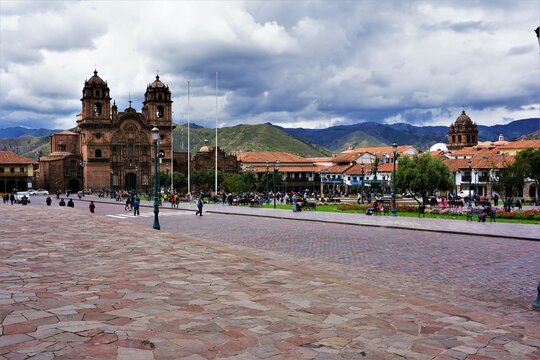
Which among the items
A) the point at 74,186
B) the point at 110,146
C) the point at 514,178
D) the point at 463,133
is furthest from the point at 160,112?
the point at 463,133

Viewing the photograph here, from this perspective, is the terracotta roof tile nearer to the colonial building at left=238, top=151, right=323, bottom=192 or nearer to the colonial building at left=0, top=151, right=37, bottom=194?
the colonial building at left=238, top=151, right=323, bottom=192

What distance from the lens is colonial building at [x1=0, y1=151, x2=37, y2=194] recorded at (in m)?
93.2

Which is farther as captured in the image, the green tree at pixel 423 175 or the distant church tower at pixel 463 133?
the distant church tower at pixel 463 133

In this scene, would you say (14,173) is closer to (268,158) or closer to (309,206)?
(268,158)

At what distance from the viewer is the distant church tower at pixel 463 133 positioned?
121 meters

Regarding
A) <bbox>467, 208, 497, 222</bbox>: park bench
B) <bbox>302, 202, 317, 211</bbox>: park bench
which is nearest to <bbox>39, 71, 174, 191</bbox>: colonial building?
<bbox>302, 202, 317, 211</bbox>: park bench

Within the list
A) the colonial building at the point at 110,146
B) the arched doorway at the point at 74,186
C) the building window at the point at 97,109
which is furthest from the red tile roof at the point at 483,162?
the arched doorway at the point at 74,186

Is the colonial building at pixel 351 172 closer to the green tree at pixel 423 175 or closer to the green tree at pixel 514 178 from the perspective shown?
the green tree at pixel 514 178

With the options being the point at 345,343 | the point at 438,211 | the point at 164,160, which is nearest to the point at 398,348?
the point at 345,343

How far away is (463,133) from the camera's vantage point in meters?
121

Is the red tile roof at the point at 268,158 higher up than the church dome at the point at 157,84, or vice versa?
the church dome at the point at 157,84

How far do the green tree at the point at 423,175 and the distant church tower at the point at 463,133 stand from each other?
2835 inches

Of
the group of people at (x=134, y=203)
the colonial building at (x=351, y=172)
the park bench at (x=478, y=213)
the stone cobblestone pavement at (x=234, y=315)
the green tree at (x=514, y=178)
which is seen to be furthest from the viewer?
the colonial building at (x=351, y=172)

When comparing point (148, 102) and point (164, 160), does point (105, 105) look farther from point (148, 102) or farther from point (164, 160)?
point (164, 160)
